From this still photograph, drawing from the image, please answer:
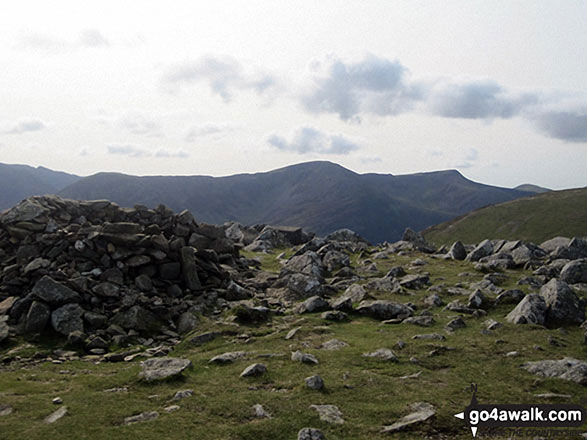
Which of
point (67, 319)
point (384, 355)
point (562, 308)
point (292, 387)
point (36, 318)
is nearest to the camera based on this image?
point (292, 387)

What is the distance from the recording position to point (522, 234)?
197500mm

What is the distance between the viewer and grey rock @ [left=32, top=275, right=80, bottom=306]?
21391mm

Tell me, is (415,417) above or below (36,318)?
below

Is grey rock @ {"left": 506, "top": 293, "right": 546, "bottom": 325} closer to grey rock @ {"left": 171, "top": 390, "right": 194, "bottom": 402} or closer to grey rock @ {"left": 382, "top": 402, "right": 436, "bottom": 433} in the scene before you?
grey rock @ {"left": 382, "top": 402, "right": 436, "bottom": 433}

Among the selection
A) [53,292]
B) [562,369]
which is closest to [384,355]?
[562,369]

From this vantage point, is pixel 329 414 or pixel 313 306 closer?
pixel 329 414

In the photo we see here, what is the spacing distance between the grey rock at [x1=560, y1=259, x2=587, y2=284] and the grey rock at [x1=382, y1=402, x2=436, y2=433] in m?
22.3

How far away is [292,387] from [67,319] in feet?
42.1

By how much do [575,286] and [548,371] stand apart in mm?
15963

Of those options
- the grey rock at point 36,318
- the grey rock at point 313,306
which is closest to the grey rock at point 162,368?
the grey rock at point 36,318

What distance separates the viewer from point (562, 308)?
21.0 m

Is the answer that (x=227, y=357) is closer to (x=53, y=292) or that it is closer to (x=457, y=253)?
(x=53, y=292)

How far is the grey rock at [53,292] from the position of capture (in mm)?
21391

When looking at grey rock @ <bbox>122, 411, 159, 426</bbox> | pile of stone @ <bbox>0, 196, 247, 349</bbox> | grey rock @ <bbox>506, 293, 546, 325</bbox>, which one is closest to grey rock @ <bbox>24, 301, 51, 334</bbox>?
pile of stone @ <bbox>0, 196, 247, 349</bbox>
